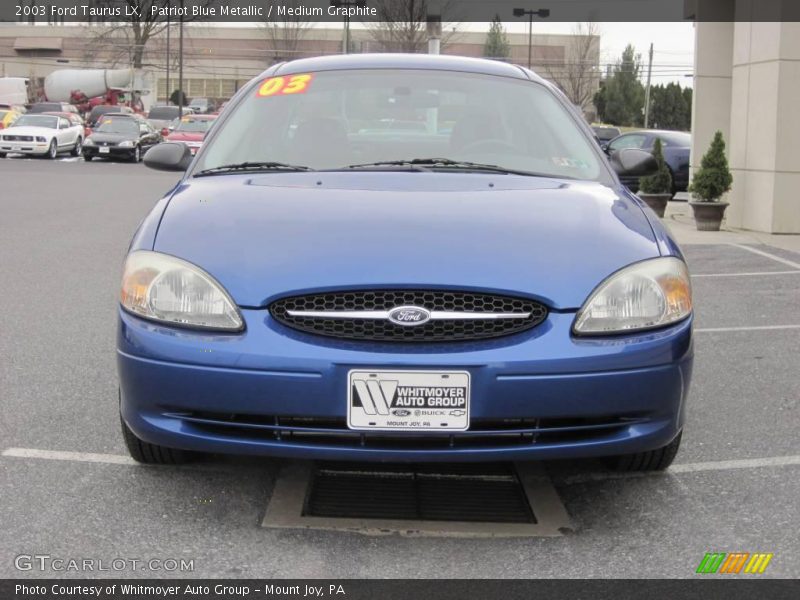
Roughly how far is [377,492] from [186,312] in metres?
0.93

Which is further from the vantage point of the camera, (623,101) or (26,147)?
(623,101)

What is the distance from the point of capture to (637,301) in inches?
128

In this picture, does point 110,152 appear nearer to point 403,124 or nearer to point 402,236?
point 403,124

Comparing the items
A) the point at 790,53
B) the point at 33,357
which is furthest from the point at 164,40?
the point at 33,357

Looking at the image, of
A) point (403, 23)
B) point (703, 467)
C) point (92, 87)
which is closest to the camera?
point (703, 467)

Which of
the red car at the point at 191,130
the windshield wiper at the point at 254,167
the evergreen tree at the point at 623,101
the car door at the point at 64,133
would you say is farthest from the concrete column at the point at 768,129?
the evergreen tree at the point at 623,101

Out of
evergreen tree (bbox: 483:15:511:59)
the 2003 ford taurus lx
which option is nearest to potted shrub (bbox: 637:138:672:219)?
the 2003 ford taurus lx

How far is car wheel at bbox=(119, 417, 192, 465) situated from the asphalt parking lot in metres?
0.04

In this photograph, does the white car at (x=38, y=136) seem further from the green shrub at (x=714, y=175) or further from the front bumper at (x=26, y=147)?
the green shrub at (x=714, y=175)

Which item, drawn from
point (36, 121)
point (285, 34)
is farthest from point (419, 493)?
point (285, 34)

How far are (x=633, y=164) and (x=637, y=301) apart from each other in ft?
5.81

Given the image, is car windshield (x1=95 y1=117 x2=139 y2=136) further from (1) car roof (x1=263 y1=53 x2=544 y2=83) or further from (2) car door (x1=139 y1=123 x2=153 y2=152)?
(1) car roof (x1=263 y1=53 x2=544 y2=83)

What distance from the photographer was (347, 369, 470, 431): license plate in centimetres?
303

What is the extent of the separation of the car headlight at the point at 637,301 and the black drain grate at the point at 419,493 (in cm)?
72
